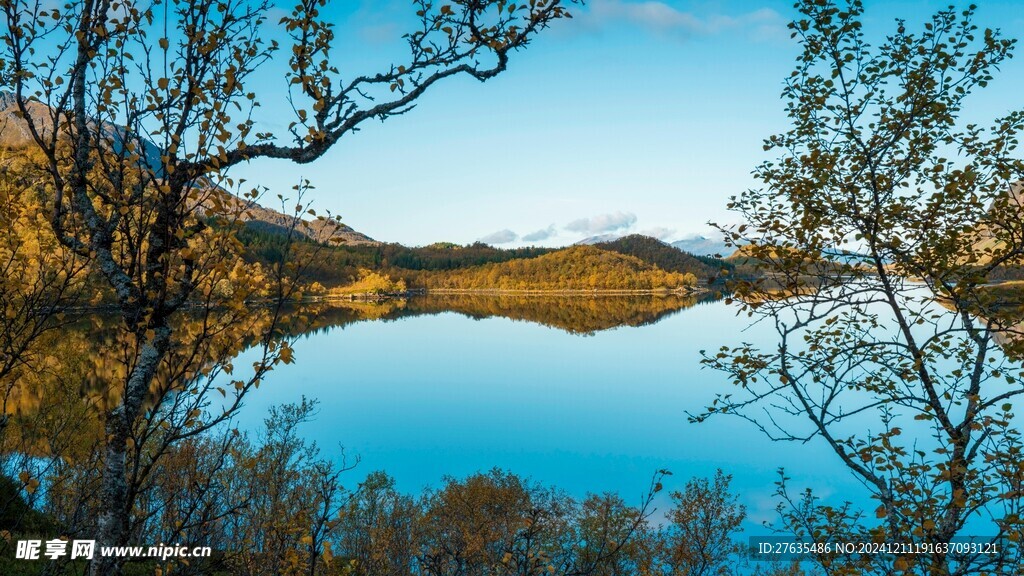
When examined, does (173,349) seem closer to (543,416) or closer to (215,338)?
(215,338)

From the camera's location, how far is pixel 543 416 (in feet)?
195

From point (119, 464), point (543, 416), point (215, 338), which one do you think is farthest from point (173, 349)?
point (543, 416)

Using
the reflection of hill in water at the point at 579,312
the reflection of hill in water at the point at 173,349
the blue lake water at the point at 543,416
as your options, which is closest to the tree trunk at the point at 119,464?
the reflection of hill in water at the point at 173,349

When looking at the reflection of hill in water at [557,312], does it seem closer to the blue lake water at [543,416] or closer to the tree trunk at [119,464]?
the blue lake water at [543,416]

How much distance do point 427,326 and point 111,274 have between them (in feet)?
431

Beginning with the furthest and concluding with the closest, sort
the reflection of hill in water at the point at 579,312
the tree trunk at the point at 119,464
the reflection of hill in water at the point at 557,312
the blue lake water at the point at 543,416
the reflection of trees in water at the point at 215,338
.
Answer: the reflection of hill in water at the point at 557,312 < the reflection of hill in water at the point at 579,312 < the blue lake water at the point at 543,416 < the reflection of trees in water at the point at 215,338 < the tree trunk at the point at 119,464

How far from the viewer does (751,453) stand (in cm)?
4775

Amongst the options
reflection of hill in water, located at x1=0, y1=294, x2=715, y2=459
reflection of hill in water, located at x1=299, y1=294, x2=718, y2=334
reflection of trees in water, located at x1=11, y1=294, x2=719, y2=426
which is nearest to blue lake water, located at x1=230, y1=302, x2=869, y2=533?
reflection of trees in water, located at x1=11, y1=294, x2=719, y2=426

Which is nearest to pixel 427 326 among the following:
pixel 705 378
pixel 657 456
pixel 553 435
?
pixel 705 378

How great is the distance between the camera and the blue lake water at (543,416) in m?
43.8

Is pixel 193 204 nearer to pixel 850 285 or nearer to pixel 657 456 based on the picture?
pixel 850 285

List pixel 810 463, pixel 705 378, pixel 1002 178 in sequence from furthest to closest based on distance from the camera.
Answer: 1. pixel 705 378
2. pixel 810 463
3. pixel 1002 178

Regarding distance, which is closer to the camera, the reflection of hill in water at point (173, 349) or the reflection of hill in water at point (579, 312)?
the reflection of hill in water at point (173, 349)

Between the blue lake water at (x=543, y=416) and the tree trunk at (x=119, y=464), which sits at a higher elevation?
the tree trunk at (x=119, y=464)
